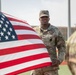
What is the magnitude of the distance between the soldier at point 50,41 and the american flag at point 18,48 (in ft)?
2.65

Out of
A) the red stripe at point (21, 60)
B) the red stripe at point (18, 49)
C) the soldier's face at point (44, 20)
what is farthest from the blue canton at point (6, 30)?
the soldier's face at point (44, 20)

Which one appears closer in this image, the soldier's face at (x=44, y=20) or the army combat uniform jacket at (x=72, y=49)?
the army combat uniform jacket at (x=72, y=49)

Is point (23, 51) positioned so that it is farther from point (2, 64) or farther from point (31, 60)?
point (2, 64)

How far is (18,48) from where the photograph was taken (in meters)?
3.96

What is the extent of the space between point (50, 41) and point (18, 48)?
1.27 metres

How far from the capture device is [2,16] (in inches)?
152

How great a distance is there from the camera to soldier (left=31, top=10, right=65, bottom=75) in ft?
16.9

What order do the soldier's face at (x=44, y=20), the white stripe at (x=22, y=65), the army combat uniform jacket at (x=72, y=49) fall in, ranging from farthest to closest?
the soldier's face at (x=44, y=20) < the army combat uniform jacket at (x=72, y=49) < the white stripe at (x=22, y=65)

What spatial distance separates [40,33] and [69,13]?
13.2 meters

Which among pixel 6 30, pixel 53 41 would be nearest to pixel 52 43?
pixel 53 41

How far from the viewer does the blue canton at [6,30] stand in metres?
3.77

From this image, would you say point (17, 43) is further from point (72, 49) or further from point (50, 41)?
point (50, 41)

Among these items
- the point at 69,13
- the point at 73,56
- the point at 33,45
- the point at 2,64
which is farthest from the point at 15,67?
the point at 69,13

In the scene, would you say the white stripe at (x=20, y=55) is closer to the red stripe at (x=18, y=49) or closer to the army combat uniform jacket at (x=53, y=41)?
the red stripe at (x=18, y=49)
